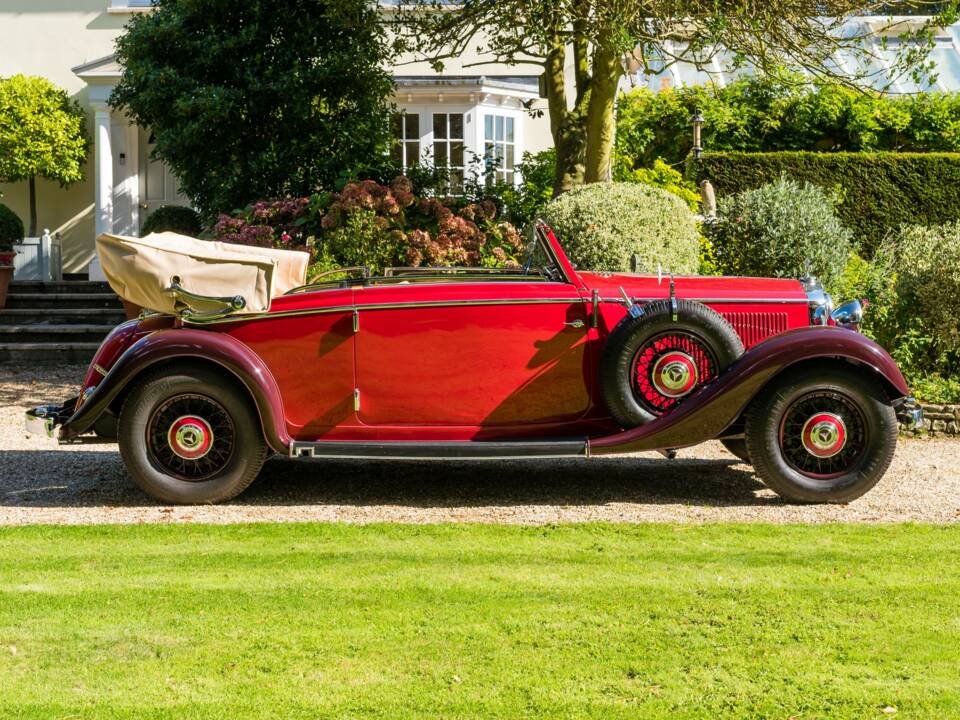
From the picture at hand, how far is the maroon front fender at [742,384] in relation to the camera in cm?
610

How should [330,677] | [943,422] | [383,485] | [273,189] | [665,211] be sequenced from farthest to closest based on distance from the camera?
[273,189], [665,211], [943,422], [383,485], [330,677]

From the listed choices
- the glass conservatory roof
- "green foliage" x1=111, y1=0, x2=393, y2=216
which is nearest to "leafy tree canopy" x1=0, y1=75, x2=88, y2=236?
"green foliage" x1=111, y1=0, x2=393, y2=216

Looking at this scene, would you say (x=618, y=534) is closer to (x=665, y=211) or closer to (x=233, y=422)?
→ (x=233, y=422)

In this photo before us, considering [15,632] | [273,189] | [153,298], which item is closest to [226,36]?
[273,189]

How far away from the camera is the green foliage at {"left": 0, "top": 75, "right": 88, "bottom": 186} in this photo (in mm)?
18141

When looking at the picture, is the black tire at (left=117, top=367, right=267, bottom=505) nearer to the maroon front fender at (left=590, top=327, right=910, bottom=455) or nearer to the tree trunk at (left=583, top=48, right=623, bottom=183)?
the maroon front fender at (left=590, top=327, right=910, bottom=455)

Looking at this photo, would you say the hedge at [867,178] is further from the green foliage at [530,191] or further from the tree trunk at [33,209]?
the tree trunk at [33,209]

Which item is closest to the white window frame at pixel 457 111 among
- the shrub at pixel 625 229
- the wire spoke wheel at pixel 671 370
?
the shrub at pixel 625 229

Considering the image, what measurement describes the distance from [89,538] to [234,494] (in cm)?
91

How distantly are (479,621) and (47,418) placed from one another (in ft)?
11.1

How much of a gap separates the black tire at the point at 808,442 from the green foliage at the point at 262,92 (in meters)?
7.54

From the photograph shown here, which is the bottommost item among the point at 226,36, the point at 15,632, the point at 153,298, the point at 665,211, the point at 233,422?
the point at 15,632

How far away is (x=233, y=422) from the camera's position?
6.30 m

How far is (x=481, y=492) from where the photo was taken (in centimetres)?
685
